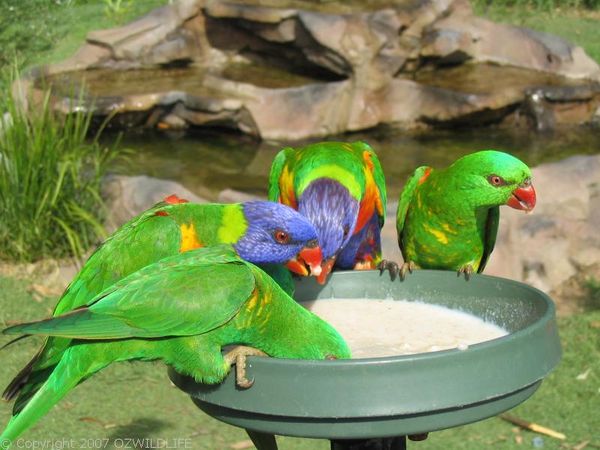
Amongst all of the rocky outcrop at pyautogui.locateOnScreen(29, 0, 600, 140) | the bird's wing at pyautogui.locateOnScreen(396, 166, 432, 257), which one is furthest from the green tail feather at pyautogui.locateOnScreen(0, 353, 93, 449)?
the rocky outcrop at pyautogui.locateOnScreen(29, 0, 600, 140)

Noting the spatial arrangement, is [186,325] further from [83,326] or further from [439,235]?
[439,235]

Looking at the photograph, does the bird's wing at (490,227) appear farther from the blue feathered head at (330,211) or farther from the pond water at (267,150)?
the pond water at (267,150)

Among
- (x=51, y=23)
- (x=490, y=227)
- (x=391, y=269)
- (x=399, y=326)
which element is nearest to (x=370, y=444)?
(x=399, y=326)

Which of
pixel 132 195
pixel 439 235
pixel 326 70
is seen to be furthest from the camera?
pixel 326 70

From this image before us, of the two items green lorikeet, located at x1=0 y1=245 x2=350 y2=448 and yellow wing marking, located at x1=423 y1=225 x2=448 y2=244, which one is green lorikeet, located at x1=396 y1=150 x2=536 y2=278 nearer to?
yellow wing marking, located at x1=423 y1=225 x2=448 y2=244

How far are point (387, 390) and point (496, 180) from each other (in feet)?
3.65

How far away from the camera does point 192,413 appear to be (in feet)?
11.8

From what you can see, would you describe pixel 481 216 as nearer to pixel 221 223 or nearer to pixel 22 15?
pixel 221 223

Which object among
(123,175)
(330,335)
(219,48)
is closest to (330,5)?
(219,48)

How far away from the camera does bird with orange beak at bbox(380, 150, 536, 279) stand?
245 cm

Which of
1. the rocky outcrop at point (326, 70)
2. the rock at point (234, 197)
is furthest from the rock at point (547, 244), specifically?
the rocky outcrop at point (326, 70)

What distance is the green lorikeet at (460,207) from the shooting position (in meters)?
2.45

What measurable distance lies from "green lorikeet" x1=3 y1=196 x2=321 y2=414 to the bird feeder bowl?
53cm

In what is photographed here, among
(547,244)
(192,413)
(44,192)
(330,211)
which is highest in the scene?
(330,211)
